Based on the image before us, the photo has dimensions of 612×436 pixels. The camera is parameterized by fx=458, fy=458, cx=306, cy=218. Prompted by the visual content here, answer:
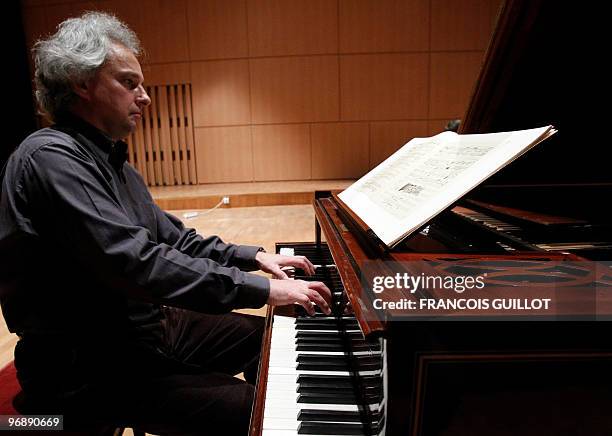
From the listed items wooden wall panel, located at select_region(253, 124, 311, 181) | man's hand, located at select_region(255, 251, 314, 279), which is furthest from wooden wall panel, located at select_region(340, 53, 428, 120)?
man's hand, located at select_region(255, 251, 314, 279)

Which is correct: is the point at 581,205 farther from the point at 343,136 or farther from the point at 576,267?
the point at 343,136

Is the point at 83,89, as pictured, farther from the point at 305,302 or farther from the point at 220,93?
the point at 220,93

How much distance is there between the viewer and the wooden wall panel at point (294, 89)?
709 cm

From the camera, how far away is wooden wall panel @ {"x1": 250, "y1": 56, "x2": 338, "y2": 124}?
7090 millimetres

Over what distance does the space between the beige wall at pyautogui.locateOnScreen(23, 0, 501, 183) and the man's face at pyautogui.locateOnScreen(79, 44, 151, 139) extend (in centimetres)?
605

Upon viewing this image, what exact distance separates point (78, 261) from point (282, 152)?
6.38 metres

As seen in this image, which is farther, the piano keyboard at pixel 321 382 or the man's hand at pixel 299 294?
the man's hand at pixel 299 294

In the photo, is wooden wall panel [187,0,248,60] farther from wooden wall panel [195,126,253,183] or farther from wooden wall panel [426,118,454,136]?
wooden wall panel [426,118,454,136]

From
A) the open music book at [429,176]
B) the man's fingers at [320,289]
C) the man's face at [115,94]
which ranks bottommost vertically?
the man's fingers at [320,289]

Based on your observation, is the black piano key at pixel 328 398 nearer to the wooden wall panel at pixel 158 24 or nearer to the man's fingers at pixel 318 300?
the man's fingers at pixel 318 300

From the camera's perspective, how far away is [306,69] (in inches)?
280

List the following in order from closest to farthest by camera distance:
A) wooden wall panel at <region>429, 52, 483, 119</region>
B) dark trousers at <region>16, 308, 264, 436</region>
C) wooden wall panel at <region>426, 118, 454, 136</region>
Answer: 1. dark trousers at <region>16, 308, 264, 436</region>
2. wooden wall panel at <region>429, 52, 483, 119</region>
3. wooden wall panel at <region>426, 118, 454, 136</region>

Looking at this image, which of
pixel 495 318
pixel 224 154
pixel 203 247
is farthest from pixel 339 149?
pixel 495 318

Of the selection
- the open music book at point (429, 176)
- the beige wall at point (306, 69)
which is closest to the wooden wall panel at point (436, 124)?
the beige wall at point (306, 69)
